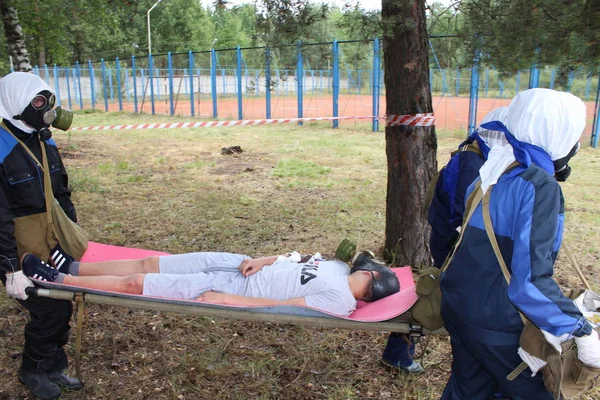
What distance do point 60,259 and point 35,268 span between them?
0.44 m

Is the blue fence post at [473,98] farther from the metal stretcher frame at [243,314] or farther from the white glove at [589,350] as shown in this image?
the white glove at [589,350]

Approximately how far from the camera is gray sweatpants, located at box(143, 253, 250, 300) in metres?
3.12

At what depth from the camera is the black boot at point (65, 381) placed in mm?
3031

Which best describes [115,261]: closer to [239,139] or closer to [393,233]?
[393,233]

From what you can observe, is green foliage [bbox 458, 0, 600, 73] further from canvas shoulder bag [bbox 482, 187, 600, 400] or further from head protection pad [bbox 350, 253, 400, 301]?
canvas shoulder bag [bbox 482, 187, 600, 400]

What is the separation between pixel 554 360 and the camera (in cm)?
177

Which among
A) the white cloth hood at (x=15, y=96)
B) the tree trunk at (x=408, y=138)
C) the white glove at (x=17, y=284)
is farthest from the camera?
the tree trunk at (x=408, y=138)

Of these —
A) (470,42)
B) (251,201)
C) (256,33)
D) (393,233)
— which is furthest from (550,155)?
(251,201)

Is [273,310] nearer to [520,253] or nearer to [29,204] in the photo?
[520,253]

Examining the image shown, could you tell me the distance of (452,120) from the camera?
1928 cm

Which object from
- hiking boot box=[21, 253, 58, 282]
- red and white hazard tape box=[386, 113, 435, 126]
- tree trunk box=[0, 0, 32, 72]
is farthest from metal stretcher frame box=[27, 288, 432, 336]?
tree trunk box=[0, 0, 32, 72]

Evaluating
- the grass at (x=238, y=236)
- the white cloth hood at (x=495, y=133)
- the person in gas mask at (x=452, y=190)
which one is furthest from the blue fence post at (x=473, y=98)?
the white cloth hood at (x=495, y=133)

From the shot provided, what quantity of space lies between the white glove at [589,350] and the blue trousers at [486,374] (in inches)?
8.5

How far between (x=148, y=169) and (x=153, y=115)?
13879 mm
